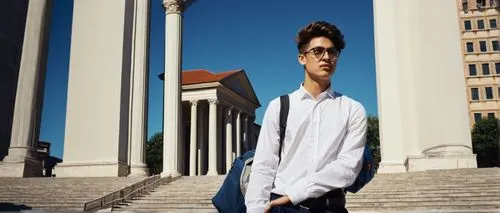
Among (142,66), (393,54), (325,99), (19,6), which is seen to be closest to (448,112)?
(393,54)

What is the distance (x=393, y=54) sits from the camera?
2677 cm

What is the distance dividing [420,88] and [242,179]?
77.8 ft

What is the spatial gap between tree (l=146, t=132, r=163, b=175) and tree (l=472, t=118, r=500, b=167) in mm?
49711

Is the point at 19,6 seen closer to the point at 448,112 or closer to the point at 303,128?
the point at 448,112

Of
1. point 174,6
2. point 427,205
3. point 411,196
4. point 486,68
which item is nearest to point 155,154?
point 174,6

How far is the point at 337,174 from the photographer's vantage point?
7.72ft

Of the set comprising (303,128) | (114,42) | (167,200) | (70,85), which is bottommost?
(167,200)

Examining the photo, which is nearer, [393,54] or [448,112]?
[448,112]

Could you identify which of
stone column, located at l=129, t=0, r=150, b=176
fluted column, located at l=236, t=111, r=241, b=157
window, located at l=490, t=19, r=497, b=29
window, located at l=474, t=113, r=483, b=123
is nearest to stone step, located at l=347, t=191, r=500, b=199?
stone column, located at l=129, t=0, r=150, b=176

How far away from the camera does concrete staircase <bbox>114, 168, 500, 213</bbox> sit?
15.3 metres

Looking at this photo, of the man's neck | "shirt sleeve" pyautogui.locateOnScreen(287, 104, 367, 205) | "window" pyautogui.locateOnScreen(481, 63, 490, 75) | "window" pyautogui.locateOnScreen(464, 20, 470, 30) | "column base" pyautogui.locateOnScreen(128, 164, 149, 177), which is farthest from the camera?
"window" pyautogui.locateOnScreen(464, 20, 470, 30)

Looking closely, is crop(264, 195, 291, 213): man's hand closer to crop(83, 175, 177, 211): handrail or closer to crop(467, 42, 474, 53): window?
crop(83, 175, 177, 211): handrail

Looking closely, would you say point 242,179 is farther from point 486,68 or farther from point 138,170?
point 486,68

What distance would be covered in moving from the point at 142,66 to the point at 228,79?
34.9 meters
